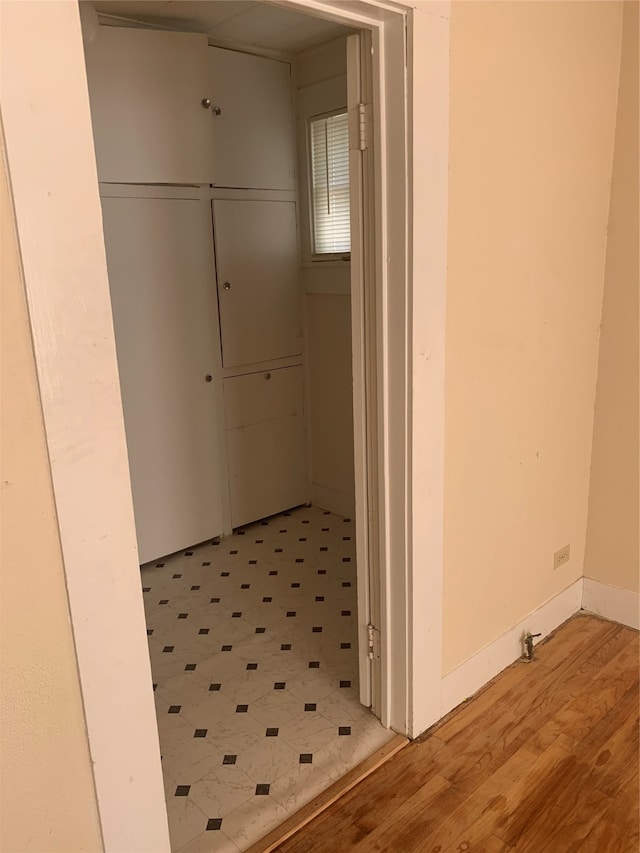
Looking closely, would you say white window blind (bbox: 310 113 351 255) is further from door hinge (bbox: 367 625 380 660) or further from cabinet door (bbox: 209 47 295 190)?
door hinge (bbox: 367 625 380 660)

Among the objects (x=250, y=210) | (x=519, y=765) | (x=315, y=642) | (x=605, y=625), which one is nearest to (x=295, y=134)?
(x=250, y=210)

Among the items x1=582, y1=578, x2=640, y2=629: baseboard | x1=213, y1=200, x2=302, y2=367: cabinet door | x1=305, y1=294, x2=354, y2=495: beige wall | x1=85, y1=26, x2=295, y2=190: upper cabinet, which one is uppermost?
x1=85, y1=26, x2=295, y2=190: upper cabinet

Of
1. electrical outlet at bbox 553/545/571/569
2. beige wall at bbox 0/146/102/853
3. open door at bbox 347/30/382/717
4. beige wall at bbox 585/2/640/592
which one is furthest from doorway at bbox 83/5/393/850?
beige wall at bbox 585/2/640/592

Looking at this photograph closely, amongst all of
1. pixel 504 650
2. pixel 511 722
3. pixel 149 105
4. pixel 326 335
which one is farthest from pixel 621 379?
pixel 149 105

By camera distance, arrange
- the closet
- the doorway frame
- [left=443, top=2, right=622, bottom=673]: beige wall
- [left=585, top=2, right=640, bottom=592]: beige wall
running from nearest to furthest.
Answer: the doorway frame < [left=443, top=2, right=622, bottom=673]: beige wall < [left=585, top=2, right=640, bottom=592]: beige wall < the closet

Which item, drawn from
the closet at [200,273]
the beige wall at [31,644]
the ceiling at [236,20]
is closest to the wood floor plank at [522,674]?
the beige wall at [31,644]

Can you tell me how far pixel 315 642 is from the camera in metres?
2.67

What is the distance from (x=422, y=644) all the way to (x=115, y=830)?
39.2 inches

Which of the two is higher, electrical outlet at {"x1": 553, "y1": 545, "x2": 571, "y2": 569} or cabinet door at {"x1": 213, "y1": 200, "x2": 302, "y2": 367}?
cabinet door at {"x1": 213, "y1": 200, "x2": 302, "y2": 367}

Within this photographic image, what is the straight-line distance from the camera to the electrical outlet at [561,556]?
8.59 feet

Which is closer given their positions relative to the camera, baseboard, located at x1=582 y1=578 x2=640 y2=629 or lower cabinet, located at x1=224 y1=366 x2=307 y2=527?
baseboard, located at x1=582 y1=578 x2=640 y2=629

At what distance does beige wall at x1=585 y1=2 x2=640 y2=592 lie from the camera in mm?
2363

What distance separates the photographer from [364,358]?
6.41 feet

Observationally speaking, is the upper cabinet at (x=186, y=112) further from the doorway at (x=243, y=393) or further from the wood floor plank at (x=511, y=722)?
the wood floor plank at (x=511, y=722)
